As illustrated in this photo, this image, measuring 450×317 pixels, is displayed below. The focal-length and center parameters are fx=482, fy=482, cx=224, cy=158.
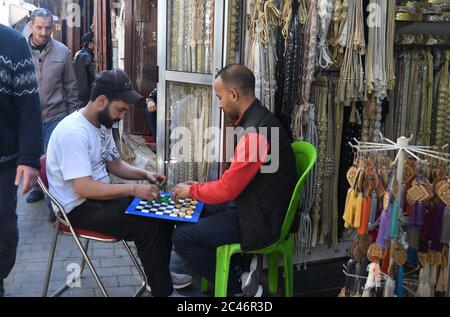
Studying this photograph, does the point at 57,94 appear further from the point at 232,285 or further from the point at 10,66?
the point at 232,285

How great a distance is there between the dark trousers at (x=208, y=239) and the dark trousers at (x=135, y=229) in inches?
4.7

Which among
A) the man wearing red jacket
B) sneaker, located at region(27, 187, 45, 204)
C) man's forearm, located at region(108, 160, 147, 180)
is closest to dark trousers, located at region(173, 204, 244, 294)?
the man wearing red jacket

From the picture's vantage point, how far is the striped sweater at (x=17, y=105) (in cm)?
264

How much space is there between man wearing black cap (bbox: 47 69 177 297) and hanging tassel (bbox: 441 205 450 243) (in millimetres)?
1526

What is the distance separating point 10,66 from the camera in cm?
265

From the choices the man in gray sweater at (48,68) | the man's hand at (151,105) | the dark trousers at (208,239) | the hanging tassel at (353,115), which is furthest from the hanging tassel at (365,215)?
the man in gray sweater at (48,68)

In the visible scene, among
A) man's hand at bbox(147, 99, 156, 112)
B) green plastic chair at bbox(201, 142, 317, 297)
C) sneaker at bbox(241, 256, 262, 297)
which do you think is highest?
man's hand at bbox(147, 99, 156, 112)

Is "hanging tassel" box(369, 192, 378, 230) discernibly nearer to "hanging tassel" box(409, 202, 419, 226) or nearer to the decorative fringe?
"hanging tassel" box(409, 202, 419, 226)

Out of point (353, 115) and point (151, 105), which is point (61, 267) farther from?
point (353, 115)

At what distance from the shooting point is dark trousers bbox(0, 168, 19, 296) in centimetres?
273

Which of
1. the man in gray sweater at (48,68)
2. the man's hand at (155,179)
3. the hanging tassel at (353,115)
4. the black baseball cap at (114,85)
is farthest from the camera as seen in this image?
the man in gray sweater at (48,68)

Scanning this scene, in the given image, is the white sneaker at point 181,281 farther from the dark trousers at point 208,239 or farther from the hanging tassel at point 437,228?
the hanging tassel at point 437,228
